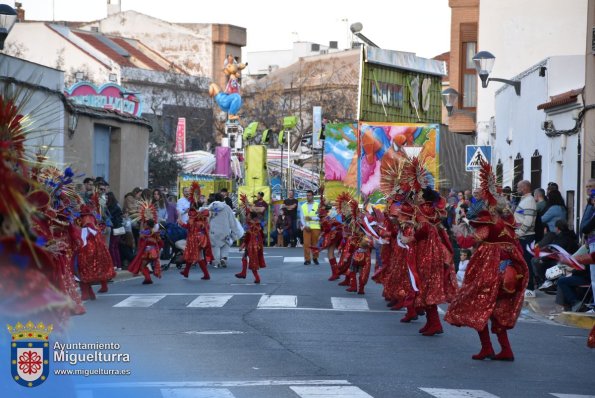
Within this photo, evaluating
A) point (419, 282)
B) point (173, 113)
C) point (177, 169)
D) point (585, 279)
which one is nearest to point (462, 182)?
point (177, 169)

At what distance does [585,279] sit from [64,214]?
25.9 ft

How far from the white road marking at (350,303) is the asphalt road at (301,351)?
2cm

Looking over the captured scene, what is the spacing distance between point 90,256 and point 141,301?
105cm

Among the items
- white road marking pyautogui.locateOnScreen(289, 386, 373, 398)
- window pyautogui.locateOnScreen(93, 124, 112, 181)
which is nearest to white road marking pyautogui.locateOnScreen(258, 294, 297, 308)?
white road marking pyautogui.locateOnScreen(289, 386, 373, 398)

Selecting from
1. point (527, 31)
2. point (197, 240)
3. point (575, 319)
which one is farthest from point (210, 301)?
point (527, 31)

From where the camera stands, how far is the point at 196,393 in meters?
10.2

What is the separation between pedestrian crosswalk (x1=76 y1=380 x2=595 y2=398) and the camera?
1009 cm

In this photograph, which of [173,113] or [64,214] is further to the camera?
[173,113]

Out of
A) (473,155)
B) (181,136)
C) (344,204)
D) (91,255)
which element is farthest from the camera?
(181,136)

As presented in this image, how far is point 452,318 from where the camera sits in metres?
13.4

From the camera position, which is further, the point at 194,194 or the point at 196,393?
the point at 194,194

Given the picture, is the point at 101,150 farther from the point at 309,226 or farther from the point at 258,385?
the point at 258,385

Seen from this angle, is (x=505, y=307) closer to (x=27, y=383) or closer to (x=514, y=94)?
(x=27, y=383)

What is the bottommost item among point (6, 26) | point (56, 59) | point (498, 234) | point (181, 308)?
point (181, 308)
